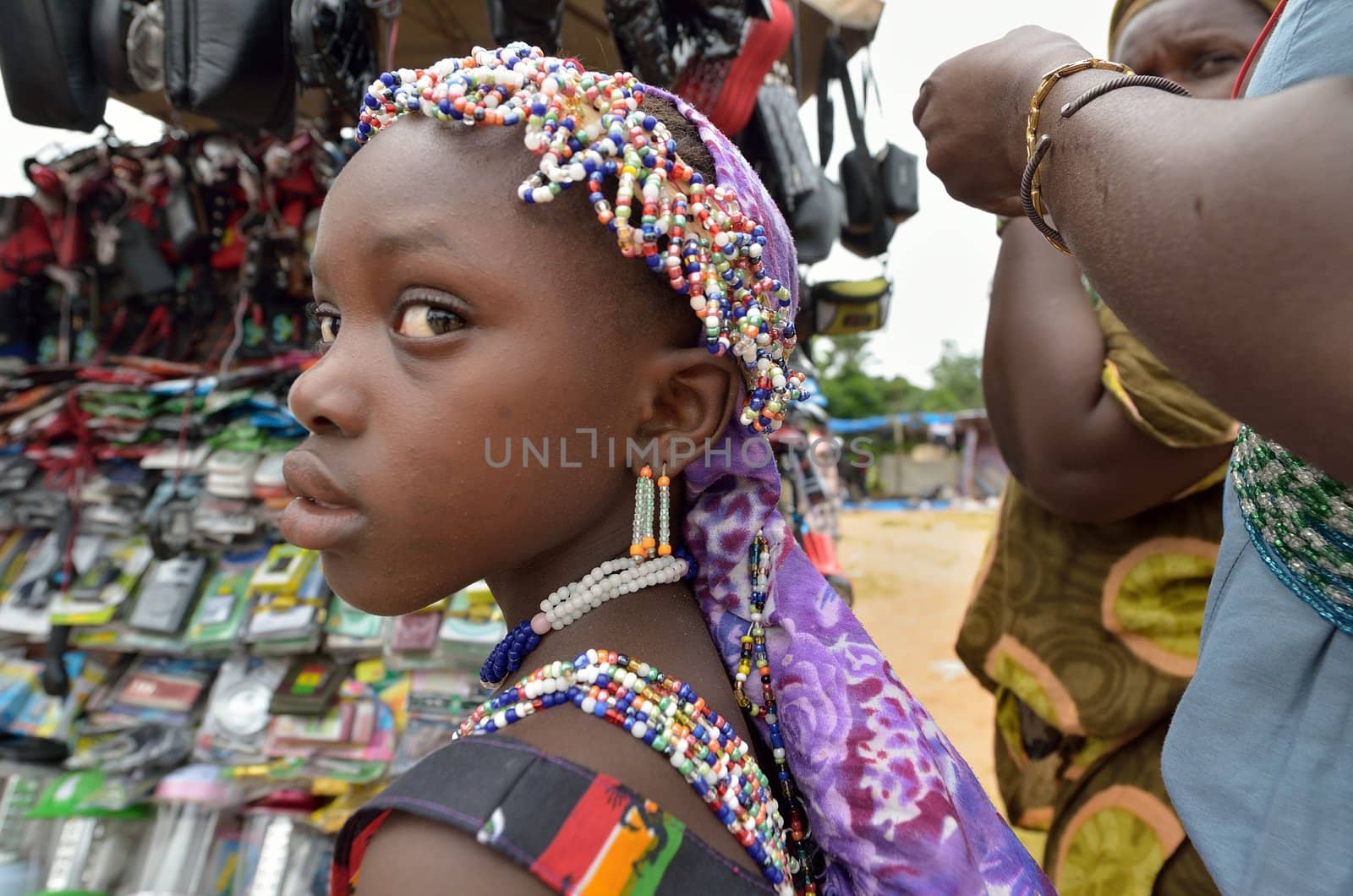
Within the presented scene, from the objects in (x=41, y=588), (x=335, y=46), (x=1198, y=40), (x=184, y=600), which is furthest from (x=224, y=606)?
(x=1198, y=40)

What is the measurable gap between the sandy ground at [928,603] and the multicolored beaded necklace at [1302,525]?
3426 mm

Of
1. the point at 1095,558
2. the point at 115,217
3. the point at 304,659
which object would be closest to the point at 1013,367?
the point at 1095,558

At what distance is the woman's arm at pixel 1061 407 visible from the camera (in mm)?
1359

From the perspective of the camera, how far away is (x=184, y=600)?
9.14ft

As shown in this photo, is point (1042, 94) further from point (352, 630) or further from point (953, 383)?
point (953, 383)

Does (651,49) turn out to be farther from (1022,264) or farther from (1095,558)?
(1095,558)

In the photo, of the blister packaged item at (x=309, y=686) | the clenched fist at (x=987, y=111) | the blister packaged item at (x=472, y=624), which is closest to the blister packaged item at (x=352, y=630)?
the blister packaged item at (x=309, y=686)

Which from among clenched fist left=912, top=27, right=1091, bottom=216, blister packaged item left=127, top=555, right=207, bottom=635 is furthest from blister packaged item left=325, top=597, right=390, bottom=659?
clenched fist left=912, top=27, right=1091, bottom=216

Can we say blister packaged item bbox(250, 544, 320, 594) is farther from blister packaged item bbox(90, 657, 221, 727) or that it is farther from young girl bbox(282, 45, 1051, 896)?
young girl bbox(282, 45, 1051, 896)

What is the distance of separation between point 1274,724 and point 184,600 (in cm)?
309

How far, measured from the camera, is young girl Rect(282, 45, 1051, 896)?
2.57 feet

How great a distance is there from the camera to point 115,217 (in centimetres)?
303

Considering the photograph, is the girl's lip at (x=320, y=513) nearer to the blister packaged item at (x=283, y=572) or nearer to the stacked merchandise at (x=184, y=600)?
the stacked merchandise at (x=184, y=600)

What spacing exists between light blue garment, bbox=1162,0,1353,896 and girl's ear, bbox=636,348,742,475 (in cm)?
57
